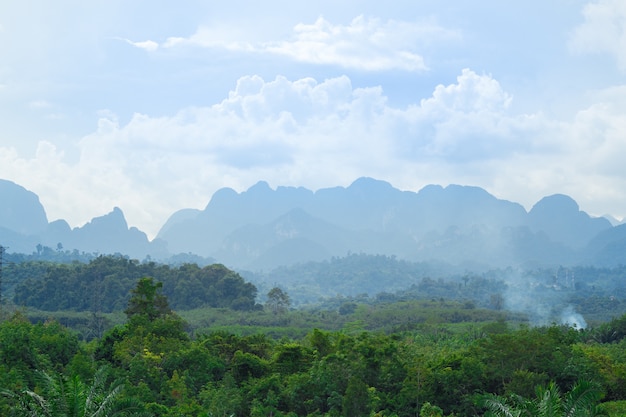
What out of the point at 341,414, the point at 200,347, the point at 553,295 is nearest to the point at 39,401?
the point at 341,414

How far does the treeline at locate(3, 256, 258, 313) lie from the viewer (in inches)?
2741

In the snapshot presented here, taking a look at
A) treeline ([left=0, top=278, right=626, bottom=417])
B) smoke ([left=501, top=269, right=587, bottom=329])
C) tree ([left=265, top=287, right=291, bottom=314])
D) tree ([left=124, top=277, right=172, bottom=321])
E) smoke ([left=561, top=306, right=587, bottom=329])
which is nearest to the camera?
treeline ([left=0, top=278, right=626, bottom=417])

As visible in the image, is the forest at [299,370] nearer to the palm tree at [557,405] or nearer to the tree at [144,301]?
the tree at [144,301]

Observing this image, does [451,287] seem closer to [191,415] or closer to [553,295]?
[553,295]

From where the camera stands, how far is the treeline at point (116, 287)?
69625mm

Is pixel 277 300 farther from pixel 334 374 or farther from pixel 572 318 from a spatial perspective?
pixel 334 374

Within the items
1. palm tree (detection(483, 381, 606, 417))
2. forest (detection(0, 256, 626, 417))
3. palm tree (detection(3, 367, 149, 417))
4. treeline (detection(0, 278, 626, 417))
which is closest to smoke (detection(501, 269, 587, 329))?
forest (detection(0, 256, 626, 417))

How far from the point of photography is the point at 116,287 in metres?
71.1

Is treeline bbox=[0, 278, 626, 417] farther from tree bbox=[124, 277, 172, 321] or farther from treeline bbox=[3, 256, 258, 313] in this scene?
treeline bbox=[3, 256, 258, 313]

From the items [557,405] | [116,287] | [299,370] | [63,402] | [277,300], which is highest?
[116,287]

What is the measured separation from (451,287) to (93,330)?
80630 mm

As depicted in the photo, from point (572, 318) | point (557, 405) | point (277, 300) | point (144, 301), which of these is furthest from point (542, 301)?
point (557, 405)

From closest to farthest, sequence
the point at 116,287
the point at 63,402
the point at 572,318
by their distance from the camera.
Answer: the point at 63,402 < the point at 116,287 < the point at 572,318

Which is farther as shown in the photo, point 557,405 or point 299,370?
point 299,370
